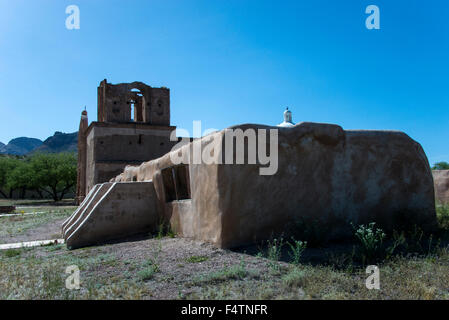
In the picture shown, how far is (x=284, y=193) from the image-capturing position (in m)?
5.41

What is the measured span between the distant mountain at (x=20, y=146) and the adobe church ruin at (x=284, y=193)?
16461 cm

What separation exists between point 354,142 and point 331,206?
Result: 126cm

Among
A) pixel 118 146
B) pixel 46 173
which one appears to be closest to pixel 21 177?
pixel 46 173

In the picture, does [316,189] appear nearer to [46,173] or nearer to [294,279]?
[294,279]

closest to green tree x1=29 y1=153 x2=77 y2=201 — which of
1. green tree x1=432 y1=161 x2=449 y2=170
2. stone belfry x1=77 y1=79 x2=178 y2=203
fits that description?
stone belfry x1=77 y1=79 x2=178 y2=203

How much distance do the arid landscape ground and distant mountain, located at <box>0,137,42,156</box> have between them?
167 meters

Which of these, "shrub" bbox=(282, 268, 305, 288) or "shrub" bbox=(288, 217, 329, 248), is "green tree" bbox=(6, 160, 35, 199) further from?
"shrub" bbox=(282, 268, 305, 288)

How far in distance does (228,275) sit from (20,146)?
177 metres

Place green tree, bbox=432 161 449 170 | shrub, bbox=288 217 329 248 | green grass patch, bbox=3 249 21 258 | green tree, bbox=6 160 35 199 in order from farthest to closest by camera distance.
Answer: green tree, bbox=432 161 449 170
green tree, bbox=6 160 35 199
green grass patch, bbox=3 249 21 258
shrub, bbox=288 217 329 248

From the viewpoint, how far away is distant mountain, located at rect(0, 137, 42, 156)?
148875 mm
